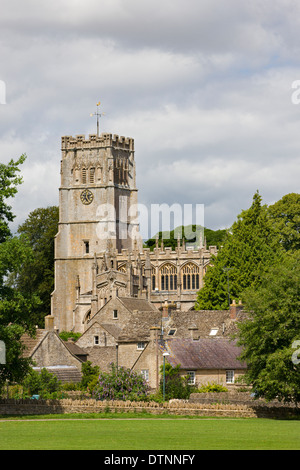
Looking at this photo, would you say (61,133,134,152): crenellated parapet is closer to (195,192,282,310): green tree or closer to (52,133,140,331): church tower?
(52,133,140,331): church tower

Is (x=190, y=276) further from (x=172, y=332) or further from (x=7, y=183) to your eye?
(x=7, y=183)

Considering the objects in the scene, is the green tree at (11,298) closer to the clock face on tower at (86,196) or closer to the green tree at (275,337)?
the green tree at (275,337)

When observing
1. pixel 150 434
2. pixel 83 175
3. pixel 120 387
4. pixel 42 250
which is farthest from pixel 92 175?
pixel 150 434

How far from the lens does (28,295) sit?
43.4 metres

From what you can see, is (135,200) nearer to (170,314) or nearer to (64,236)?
(64,236)

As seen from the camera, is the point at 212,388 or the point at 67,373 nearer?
the point at 212,388

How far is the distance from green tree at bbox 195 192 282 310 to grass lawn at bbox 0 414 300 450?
3880cm

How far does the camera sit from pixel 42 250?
124312mm

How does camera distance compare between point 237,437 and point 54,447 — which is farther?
point 237,437

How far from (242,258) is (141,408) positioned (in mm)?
38010

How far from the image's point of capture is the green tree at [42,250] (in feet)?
388

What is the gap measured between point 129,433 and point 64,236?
3674 inches

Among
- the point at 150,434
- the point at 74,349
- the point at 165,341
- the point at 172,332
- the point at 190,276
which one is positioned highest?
the point at 190,276
